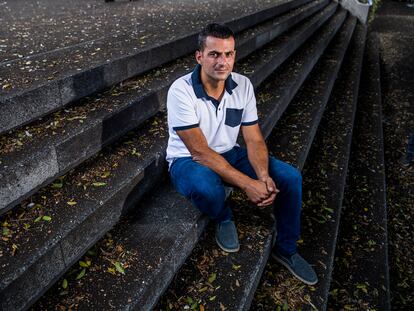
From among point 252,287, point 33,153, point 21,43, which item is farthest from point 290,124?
point 21,43

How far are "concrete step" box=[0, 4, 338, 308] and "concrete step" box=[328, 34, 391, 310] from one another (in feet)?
6.28

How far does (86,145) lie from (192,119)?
91 cm

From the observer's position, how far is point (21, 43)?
4.23m

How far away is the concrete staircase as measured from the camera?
2.11 m

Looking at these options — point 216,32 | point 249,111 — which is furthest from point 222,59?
point 249,111

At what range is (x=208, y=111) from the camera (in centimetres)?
271

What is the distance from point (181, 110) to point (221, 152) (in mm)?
551

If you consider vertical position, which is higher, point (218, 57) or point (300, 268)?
point (218, 57)

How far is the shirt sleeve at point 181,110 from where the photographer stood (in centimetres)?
258

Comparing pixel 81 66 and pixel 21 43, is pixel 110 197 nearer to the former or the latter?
pixel 81 66

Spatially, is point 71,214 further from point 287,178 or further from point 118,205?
point 287,178

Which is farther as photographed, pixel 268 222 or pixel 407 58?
pixel 407 58

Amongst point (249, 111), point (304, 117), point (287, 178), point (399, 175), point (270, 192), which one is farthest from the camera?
point (399, 175)

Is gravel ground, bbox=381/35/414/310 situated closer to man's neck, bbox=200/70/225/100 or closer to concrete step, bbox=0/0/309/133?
man's neck, bbox=200/70/225/100
